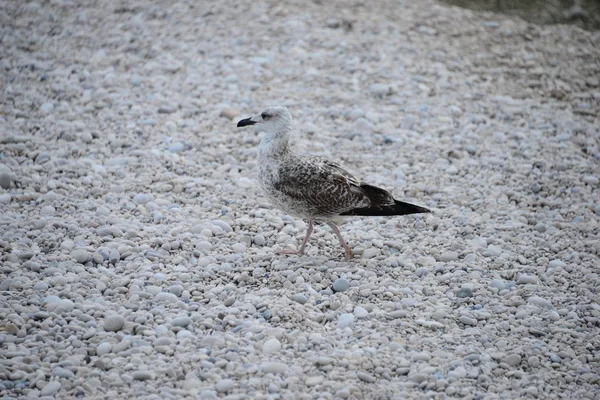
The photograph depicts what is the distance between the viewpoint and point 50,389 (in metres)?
4.32

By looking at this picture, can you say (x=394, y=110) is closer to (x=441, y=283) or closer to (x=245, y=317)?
(x=441, y=283)

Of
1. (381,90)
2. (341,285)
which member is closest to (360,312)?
(341,285)

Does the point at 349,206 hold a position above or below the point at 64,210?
above

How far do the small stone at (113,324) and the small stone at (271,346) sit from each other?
1070 millimetres

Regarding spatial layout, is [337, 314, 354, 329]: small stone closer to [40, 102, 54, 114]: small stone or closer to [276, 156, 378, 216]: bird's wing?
[276, 156, 378, 216]: bird's wing

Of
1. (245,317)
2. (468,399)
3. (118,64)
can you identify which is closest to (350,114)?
(118,64)

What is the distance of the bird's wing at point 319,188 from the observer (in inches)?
227

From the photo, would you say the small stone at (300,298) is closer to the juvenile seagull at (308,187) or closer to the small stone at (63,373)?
the juvenile seagull at (308,187)

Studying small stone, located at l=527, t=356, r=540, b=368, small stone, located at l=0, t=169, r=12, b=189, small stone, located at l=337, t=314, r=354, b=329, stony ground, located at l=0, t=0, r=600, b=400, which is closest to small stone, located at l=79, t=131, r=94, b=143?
stony ground, located at l=0, t=0, r=600, b=400

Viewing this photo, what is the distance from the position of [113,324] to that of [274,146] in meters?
2.09

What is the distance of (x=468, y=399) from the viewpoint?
4492 mm

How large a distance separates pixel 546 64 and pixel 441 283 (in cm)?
554

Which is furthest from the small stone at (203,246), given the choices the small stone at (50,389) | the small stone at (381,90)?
the small stone at (381,90)

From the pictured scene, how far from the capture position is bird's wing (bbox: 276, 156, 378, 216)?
577cm
